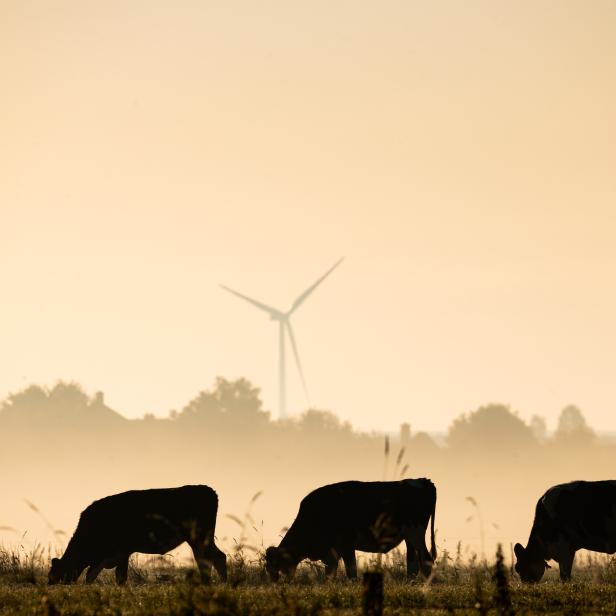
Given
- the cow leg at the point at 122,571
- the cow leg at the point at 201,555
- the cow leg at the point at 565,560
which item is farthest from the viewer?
the cow leg at the point at 565,560

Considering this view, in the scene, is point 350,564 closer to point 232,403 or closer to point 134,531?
point 134,531

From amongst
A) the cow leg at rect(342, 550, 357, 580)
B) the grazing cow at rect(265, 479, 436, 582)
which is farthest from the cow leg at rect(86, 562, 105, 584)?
the cow leg at rect(342, 550, 357, 580)

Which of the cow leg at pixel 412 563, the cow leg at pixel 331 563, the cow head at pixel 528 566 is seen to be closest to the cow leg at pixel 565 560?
the cow head at pixel 528 566

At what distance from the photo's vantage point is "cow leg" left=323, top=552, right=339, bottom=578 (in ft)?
70.8

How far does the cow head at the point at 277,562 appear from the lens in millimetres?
21281

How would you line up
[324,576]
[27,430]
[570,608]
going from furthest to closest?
[27,430]
[324,576]
[570,608]

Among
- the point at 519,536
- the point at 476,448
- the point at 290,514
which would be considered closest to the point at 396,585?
the point at 519,536

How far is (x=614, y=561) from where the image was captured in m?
22.1

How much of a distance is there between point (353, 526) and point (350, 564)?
38.0 inches

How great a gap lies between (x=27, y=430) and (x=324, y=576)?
13532 centimetres

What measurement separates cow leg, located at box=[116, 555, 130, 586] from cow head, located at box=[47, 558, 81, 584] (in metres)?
0.73

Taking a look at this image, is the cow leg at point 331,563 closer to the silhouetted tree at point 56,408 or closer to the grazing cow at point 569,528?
the grazing cow at point 569,528

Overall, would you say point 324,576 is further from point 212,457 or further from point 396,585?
point 212,457

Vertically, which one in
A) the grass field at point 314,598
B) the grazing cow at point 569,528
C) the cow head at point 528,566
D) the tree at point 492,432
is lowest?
the grass field at point 314,598
